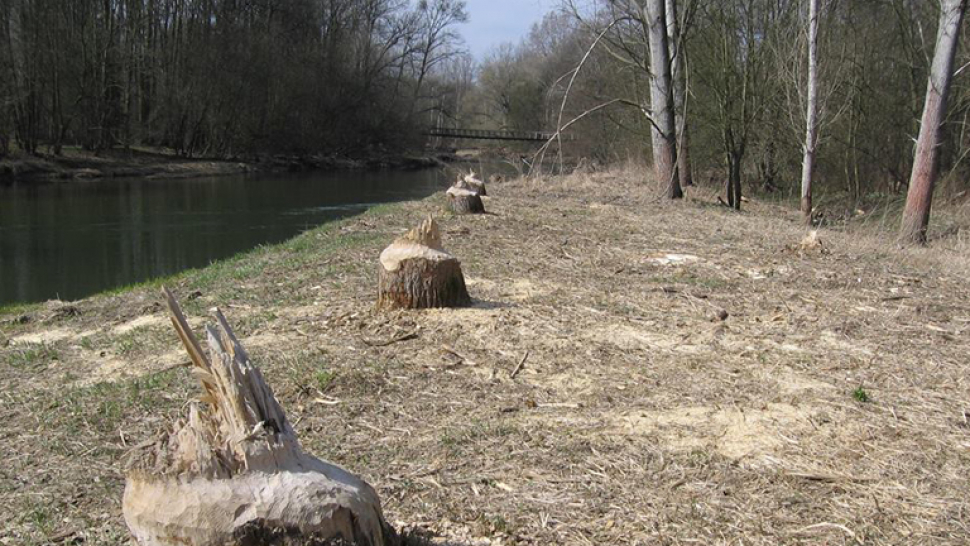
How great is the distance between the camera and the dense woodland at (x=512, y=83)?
16531mm

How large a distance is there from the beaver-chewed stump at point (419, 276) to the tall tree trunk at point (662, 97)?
9.49 meters

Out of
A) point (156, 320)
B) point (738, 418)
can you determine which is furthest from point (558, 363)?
point (156, 320)

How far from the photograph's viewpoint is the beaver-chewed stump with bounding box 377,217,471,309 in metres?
6.00

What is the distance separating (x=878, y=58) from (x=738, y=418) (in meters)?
18.6

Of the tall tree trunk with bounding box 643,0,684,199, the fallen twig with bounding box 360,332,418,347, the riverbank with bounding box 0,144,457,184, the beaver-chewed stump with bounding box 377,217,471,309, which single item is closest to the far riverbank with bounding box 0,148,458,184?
the riverbank with bounding box 0,144,457,184

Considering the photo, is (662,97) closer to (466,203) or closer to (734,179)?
(734,179)

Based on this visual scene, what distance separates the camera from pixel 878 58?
1945cm

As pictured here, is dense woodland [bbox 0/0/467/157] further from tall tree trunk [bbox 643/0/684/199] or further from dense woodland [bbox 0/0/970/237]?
tall tree trunk [bbox 643/0/684/199]

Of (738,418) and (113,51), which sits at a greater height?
(113,51)

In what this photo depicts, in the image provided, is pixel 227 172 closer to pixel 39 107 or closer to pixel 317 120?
pixel 39 107

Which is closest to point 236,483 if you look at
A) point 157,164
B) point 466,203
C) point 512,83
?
point 466,203

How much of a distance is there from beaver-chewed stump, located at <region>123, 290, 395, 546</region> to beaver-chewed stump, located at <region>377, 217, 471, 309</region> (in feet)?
11.2

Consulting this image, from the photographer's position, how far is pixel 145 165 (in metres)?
36.2

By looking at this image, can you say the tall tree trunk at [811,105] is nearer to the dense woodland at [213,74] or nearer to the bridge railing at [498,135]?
the bridge railing at [498,135]
